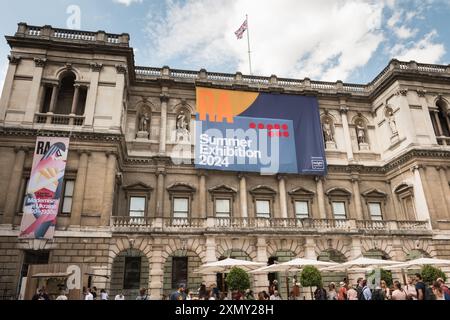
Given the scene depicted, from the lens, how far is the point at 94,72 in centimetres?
2427

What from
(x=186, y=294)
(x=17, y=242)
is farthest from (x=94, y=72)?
(x=186, y=294)

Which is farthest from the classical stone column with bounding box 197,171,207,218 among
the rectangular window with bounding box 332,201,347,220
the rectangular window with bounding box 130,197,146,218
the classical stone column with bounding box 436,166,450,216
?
the classical stone column with bounding box 436,166,450,216

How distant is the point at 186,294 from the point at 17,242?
1142cm

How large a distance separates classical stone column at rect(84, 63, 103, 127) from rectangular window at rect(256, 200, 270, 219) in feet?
43.9

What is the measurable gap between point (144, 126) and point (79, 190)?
26.9 ft

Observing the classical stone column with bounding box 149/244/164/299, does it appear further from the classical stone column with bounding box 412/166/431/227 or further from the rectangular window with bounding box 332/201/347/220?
the classical stone column with bounding box 412/166/431/227

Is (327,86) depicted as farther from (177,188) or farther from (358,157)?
(177,188)

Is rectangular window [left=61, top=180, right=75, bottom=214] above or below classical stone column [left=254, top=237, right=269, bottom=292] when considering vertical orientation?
above

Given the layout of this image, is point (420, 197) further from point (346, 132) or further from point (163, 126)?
point (163, 126)

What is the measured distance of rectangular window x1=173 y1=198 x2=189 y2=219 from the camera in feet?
81.9

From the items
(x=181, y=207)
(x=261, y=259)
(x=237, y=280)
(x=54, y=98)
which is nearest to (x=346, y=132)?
(x=261, y=259)

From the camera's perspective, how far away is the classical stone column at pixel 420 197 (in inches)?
971

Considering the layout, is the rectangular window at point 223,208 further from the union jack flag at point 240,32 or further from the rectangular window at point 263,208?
the union jack flag at point 240,32

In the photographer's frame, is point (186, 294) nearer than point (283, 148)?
Yes
